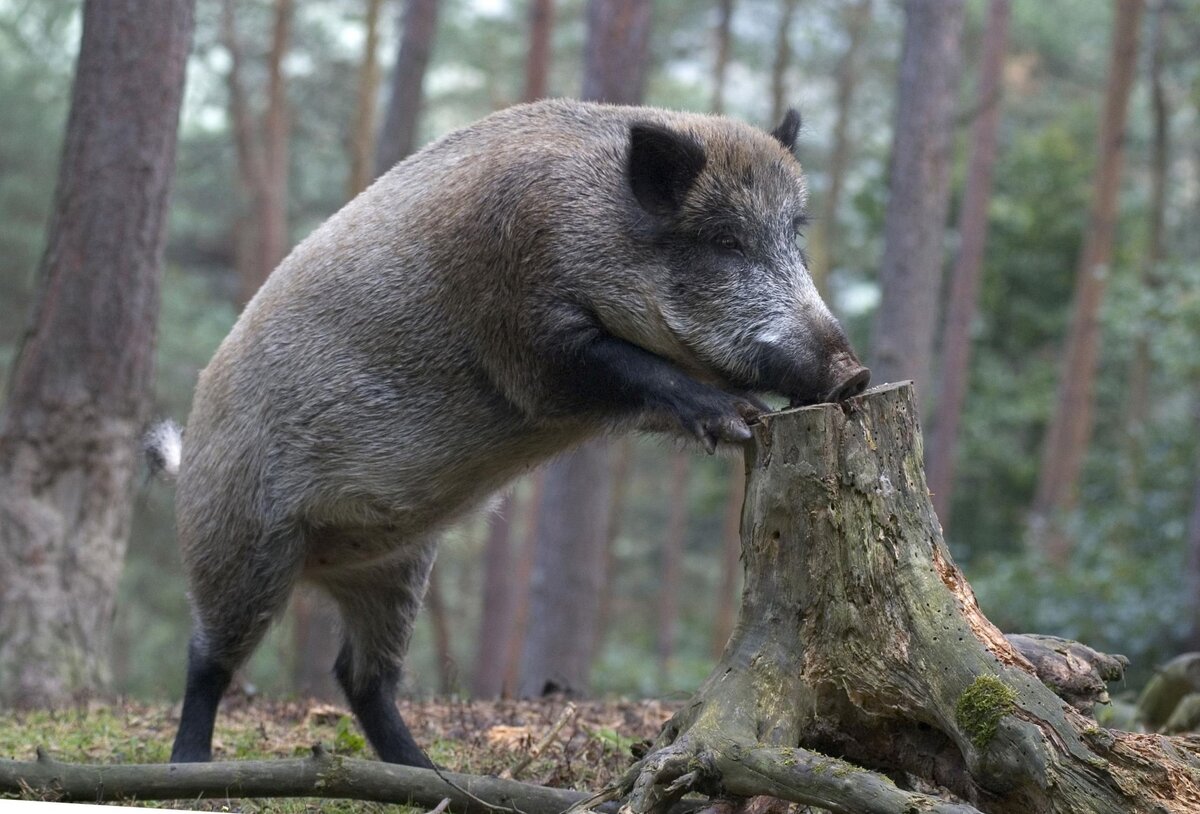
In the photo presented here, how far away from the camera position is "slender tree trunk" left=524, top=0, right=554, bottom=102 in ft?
51.3

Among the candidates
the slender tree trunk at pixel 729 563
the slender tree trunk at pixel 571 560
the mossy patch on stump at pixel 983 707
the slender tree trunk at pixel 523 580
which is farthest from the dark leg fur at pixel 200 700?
the slender tree trunk at pixel 729 563

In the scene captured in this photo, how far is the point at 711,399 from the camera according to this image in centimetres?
384

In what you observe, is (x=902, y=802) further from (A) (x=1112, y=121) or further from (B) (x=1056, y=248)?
(B) (x=1056, y=248)

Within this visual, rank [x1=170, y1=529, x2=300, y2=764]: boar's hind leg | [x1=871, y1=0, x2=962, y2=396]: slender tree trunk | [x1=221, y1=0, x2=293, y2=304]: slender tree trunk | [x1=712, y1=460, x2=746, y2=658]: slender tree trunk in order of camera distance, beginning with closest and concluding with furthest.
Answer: [x1=170, y1=529, x2=300, y2=764]: boar's hind leg, [x1=871, y1=0, x2=962, y2=396]: slender tree trunk, [x1=221, y1=0, x2=293, y2=304]: slender tree trunk, [x1=712, y1=460, x2=746, y2=658]: slender tree trunk

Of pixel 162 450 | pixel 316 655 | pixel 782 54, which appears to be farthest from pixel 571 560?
pixel 782 54

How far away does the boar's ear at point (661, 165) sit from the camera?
4.29 m

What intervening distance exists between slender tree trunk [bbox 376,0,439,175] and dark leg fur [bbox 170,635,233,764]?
727 cm

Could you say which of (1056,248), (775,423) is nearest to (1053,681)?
(775,423)

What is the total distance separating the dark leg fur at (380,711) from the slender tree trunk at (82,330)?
95.8 inches

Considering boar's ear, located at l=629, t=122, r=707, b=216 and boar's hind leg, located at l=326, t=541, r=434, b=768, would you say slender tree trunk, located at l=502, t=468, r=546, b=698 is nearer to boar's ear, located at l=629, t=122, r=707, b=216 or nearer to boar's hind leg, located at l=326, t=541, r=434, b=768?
boar's hind leg, located at l=326, t=541, r=434, b=768

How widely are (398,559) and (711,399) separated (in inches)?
69.3

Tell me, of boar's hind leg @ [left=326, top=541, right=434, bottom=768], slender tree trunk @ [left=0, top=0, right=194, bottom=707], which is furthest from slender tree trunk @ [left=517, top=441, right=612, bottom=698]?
boar's hind leg @ [left=326, top=541, right=434, bottom=768]

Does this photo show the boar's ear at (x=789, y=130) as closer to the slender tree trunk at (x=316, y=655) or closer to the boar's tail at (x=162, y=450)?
the boar's tail at (x=162, y=450)

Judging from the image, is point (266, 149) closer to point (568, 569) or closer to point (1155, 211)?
point (568, 569)
